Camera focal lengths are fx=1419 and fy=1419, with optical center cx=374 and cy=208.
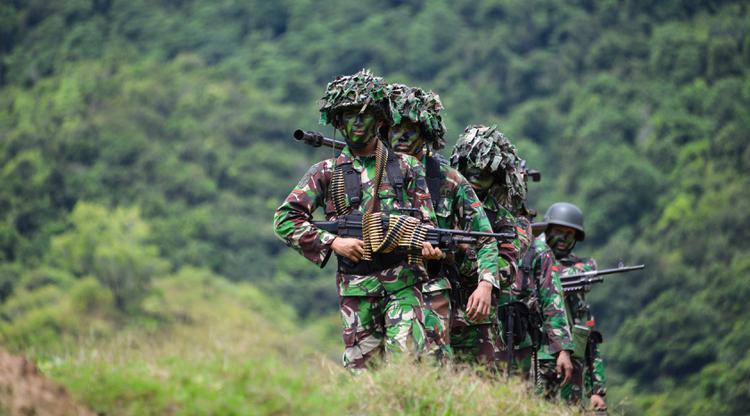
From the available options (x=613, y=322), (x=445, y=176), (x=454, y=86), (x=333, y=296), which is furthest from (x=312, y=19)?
(x=445, y=176)

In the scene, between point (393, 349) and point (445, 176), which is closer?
point (393, 349)

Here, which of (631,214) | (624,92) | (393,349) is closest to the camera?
(393,349)

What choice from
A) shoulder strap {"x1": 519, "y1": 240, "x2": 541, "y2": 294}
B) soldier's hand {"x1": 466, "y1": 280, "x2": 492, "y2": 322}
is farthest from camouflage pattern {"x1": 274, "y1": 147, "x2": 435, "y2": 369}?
shoulder strap {"x1": 519, "y1": 240, "x2": 541, "y2": 294}

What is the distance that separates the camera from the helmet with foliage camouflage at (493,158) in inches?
413

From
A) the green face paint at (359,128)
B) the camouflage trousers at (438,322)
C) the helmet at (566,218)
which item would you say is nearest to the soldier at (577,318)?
the helmet at (566,218)

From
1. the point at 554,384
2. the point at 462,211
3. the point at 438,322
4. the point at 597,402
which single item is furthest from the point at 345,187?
the point at 597,402

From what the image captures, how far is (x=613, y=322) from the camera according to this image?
237 ft

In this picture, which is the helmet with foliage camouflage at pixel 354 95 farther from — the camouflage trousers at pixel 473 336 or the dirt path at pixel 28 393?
the dirt path at pixel 28 393

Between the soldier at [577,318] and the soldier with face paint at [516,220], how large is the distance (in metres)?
0.55

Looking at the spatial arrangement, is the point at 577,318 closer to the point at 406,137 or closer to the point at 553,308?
the point at 553,308

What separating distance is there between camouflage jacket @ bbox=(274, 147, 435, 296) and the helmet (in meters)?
4.60

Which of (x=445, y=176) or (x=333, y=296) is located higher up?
(x=333, y=296)

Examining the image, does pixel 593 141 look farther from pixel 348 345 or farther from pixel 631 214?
pixel 348 345

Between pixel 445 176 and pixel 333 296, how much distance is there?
80384 mm
